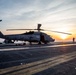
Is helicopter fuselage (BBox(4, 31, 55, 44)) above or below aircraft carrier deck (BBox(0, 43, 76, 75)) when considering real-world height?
above

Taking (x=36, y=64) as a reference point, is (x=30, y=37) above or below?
above

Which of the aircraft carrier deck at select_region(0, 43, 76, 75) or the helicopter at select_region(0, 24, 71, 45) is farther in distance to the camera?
the helicopter at select_region(0, 24, 71, 45)

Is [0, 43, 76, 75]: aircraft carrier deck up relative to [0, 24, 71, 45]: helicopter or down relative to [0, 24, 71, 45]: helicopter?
down

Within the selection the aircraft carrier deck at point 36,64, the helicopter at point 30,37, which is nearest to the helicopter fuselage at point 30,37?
the helicopter at point 30,37

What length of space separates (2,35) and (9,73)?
1747 inches

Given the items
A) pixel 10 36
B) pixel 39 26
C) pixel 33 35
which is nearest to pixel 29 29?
pixel 33 35

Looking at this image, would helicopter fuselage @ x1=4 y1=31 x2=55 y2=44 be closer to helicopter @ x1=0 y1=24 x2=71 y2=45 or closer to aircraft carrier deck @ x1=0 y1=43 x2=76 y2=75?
helicopter @ x1=0 y1=24 x2=71 y2=45

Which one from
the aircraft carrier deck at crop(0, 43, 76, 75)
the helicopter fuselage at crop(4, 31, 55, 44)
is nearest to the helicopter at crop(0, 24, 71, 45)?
the helicopter fuselage at crop(4, 31, 55, 44)

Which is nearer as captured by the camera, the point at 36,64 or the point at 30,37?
the point at 36,64

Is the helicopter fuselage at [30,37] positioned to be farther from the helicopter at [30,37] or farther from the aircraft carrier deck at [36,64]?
the aircraft carrier deck at [36,64]

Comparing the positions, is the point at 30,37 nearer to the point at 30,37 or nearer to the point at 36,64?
the point at 30,37

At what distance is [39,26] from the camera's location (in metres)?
69.0

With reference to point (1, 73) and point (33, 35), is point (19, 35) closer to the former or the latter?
point (33, 35)

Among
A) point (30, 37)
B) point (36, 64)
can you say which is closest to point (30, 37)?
point (30, 37)
